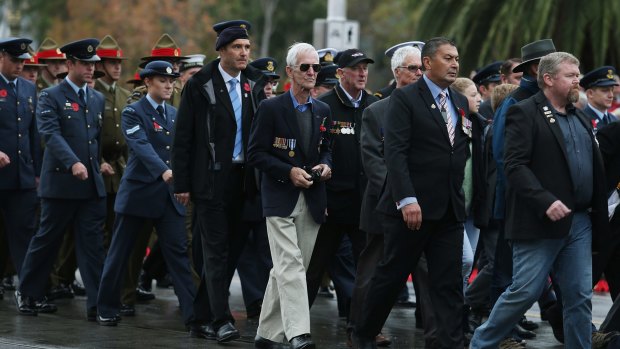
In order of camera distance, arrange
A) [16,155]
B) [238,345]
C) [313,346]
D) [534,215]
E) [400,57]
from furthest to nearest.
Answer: [16,155], [400,57], [238,345], [313,346], [534,215]

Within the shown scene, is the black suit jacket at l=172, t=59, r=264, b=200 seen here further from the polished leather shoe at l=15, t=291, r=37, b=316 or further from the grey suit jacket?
the polished leather shoe at l=15, t=291, r=37, b=316

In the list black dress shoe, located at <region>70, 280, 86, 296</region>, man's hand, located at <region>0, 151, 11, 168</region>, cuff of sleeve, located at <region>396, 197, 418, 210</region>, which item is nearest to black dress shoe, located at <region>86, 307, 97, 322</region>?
man's hand, located at <region>0, 151, 11, 168</region>

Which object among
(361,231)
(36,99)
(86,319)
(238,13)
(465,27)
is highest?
(238,13)

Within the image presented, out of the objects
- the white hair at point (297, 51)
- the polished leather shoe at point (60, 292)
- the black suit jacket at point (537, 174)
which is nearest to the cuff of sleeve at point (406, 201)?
the black suit jacket at point (537, 174)

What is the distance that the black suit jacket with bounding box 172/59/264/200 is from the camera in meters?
9.66

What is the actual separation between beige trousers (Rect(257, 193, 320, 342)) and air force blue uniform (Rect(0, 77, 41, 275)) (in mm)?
3106

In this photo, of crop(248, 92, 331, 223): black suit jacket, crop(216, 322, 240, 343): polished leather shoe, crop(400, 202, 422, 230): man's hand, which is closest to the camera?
crop(400, 202, 422, 230): man's hand

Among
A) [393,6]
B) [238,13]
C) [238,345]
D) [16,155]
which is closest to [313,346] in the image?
[238,345]

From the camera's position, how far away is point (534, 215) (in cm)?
820

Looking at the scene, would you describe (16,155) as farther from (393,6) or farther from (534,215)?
(393,6)

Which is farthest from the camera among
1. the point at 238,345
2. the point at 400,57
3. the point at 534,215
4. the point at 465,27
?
the point at 465,27

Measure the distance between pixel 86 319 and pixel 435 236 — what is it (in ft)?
11.9

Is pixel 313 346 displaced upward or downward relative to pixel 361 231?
downward

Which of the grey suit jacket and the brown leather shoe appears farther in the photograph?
the brown leather shoe
